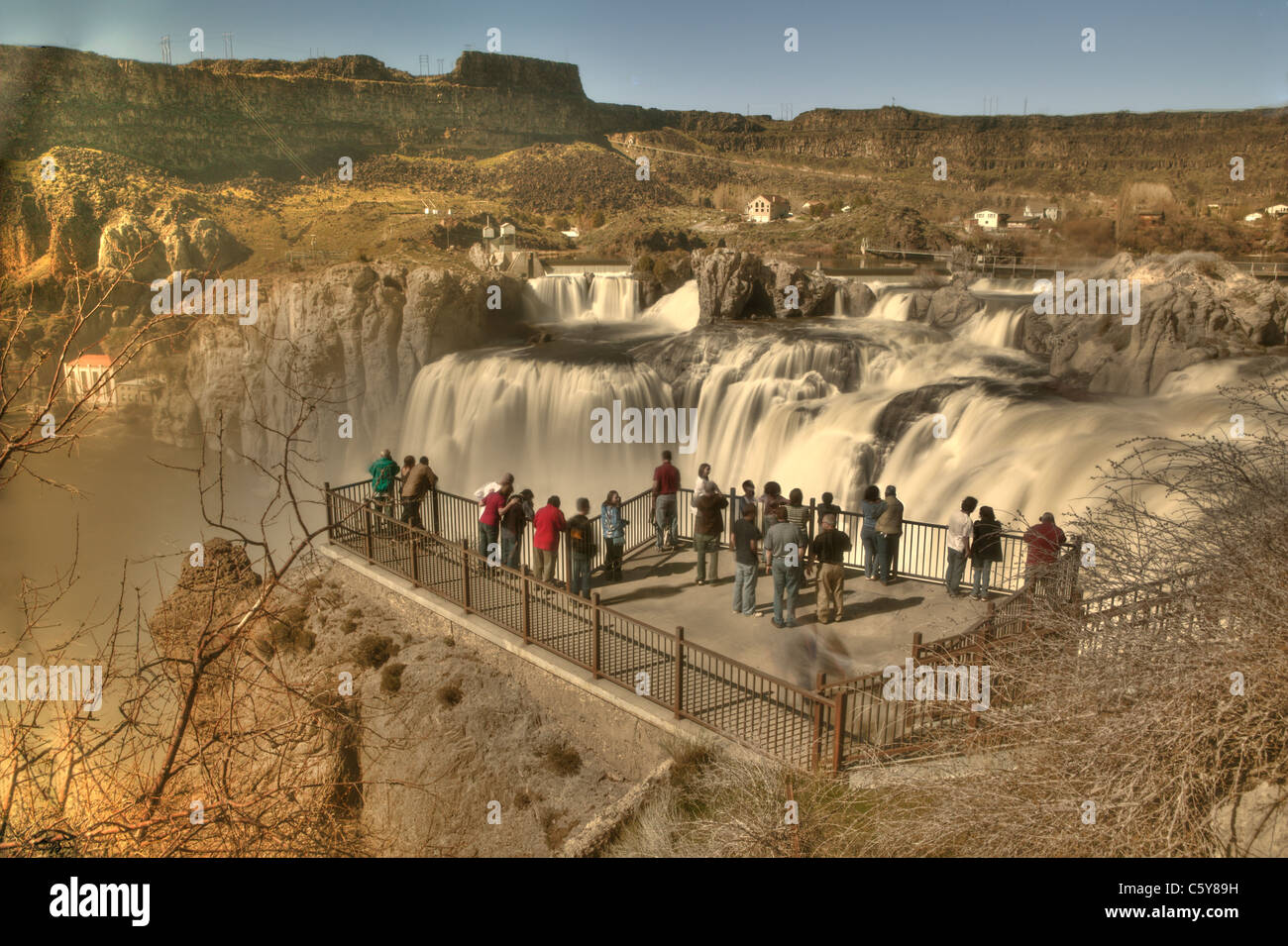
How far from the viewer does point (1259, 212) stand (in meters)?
37.2

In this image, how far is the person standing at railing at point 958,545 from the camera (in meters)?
10.6

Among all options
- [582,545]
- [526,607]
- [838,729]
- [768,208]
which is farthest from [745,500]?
[768,208]

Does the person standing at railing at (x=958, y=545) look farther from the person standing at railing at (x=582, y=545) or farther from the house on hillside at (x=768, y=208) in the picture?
the house on hillside at (x=768, y=208)

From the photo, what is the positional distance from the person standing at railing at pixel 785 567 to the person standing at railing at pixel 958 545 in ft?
6.85

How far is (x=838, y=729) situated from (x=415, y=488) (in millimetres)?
8048

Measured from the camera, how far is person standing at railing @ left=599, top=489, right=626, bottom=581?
1160 cm

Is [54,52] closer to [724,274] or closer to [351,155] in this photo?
[351,155]

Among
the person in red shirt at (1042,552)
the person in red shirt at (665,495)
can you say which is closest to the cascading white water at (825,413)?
the person in red shirt at (1042,552)

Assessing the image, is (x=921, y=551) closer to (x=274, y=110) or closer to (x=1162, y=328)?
(x=1162, y=328)

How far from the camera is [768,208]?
5816 centimetres

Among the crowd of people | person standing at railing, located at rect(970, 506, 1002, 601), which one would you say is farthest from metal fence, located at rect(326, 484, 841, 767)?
person standing at railing, located at rect(970, 506, 1002, 601)

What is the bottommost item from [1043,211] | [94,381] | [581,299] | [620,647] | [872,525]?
[620,647]

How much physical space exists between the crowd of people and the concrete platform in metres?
0.19

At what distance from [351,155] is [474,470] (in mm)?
52839
